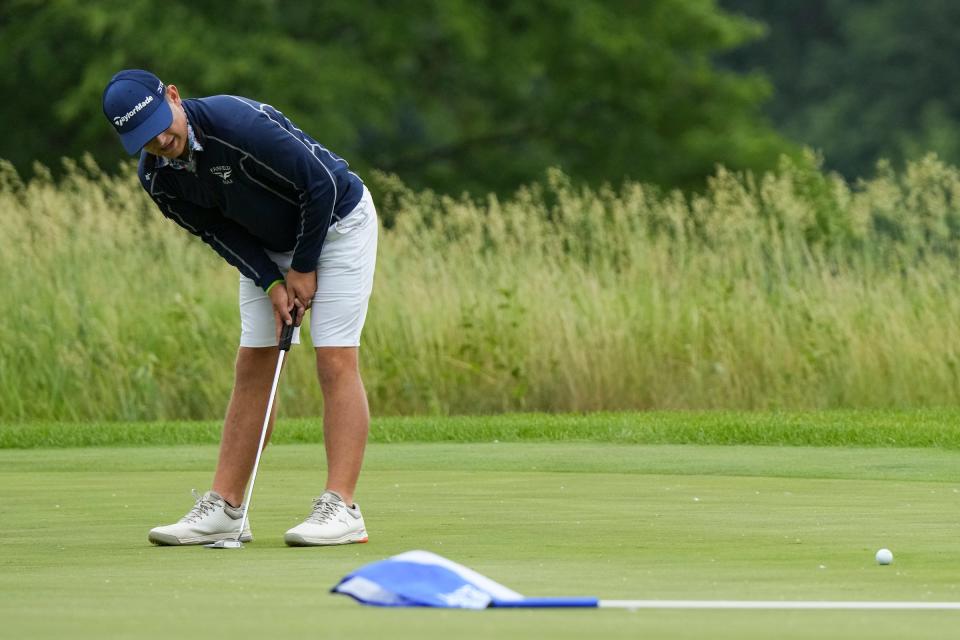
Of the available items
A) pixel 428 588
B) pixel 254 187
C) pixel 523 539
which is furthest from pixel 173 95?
pixel 428 588

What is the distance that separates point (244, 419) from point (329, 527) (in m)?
0.77

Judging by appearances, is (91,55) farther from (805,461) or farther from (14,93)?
(805,461)

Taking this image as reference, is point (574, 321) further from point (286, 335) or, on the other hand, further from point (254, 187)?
point (254, 187)

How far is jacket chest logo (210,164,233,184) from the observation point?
599cm

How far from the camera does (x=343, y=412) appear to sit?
632 centimetres

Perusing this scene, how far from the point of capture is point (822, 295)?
13.4m

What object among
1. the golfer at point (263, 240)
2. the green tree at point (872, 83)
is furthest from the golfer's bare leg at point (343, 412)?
the green tree at point (872, 83)

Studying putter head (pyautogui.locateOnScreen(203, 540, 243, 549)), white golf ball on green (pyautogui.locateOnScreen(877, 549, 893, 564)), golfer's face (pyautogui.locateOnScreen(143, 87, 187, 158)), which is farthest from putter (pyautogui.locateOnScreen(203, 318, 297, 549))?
white golf ball on green (pyautogui.locateOnScreen(877, 549, 893, 564))

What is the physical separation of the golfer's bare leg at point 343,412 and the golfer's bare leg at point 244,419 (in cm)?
27

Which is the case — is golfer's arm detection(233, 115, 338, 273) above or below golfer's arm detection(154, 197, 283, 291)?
above

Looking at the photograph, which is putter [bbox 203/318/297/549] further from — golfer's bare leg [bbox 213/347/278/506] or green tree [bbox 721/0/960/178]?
green tree [bbox 721/0/960/178]

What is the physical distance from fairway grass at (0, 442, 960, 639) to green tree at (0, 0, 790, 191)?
18.8 meters

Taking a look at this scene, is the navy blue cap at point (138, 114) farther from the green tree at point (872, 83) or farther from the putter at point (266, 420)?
the green tree at point (872, 83)

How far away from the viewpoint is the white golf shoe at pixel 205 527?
6.02m
